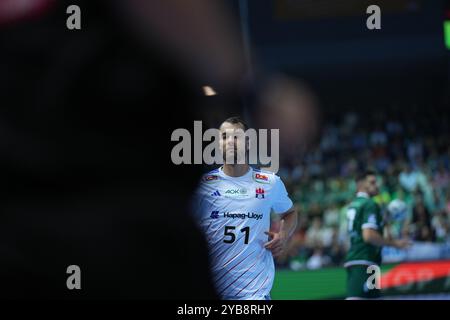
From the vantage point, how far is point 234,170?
14.9 feet

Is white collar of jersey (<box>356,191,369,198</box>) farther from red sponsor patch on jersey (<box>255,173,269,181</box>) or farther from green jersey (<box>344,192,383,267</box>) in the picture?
red sponsor patch on jersey (<box>255,173,269,181</box>)

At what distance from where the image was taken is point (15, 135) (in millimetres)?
632

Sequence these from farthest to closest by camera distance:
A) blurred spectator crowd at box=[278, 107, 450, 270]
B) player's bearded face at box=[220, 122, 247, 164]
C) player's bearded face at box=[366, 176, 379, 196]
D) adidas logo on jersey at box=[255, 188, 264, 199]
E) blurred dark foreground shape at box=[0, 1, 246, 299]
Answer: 1. blurred spectator crowd at box=[278, 107, 450, 270]
2. player's bearded face at box=[366, 176, 379, 196]
3. adidas logo on jersey at box=[255, 188, 264, 199]
4. player's bearded face at box=[220, 122, 247, 164]
5. blurred dark foreground shape at box=[0, 1, 246, 299]

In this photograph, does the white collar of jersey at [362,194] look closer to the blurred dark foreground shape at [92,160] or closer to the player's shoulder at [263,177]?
the player's shoulder at [263,177]

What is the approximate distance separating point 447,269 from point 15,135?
33.7 feet

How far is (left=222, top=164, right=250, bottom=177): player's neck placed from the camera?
4.53 m

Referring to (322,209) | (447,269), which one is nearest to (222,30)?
(447,269)

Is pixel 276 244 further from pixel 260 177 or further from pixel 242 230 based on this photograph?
pixel 260 177

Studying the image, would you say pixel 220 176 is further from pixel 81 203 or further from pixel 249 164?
pixel 81 203

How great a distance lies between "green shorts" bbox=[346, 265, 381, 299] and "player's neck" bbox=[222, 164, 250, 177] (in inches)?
90.3

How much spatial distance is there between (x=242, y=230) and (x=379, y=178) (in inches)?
302

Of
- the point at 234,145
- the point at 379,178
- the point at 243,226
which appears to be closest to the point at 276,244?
the point at 243,226

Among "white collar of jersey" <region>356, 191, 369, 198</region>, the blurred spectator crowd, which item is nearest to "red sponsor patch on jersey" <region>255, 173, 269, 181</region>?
"white collar of jersey" <region>356, 191, 369, 198</region>

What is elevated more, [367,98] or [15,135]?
[367,98]
